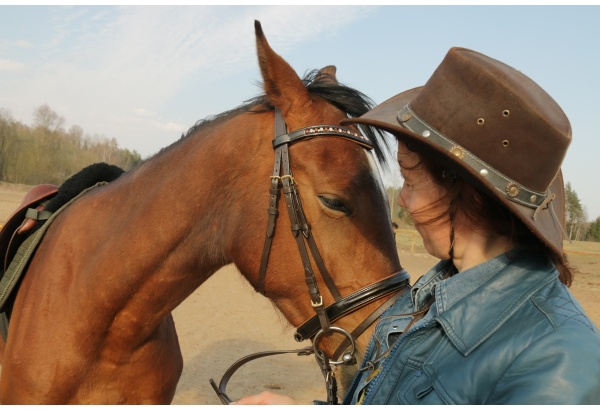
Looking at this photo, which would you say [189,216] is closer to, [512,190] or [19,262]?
[19,262]

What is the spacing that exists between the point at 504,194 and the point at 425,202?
287 mm

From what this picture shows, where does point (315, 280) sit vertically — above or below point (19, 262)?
below

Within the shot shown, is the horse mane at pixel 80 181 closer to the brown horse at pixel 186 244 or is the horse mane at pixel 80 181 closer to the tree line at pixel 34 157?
the brown horse at pixel 186 244

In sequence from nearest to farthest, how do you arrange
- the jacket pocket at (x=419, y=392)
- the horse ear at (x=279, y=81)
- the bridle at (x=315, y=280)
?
the jacket pocket at (x=419, y=392)
the bridle at (x=315, y=280)
the horse ear at (x=279, y=81)

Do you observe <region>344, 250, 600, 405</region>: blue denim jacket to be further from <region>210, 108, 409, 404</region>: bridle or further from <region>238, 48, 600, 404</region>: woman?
<region>210, 108, 409, 404</region>: bridle

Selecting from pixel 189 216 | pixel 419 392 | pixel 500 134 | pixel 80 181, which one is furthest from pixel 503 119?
pixel 80 181

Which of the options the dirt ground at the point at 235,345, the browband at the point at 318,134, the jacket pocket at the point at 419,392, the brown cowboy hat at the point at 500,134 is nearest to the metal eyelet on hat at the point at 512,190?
the brown cowboy hat at the point at 500,134

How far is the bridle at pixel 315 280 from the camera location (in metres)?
2.16

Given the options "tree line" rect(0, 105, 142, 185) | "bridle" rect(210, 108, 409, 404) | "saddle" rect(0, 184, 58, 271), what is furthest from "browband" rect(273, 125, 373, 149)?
"tree line" rect(0, 105, 142, 185)

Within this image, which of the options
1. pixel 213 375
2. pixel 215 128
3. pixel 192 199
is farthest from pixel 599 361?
pixel 213 375

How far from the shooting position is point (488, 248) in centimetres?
135

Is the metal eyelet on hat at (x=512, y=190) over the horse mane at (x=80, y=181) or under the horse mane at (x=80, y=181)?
under

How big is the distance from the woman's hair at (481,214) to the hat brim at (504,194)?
0.05 m

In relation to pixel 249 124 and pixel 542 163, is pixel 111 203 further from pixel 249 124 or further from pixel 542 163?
pixel 542 163
